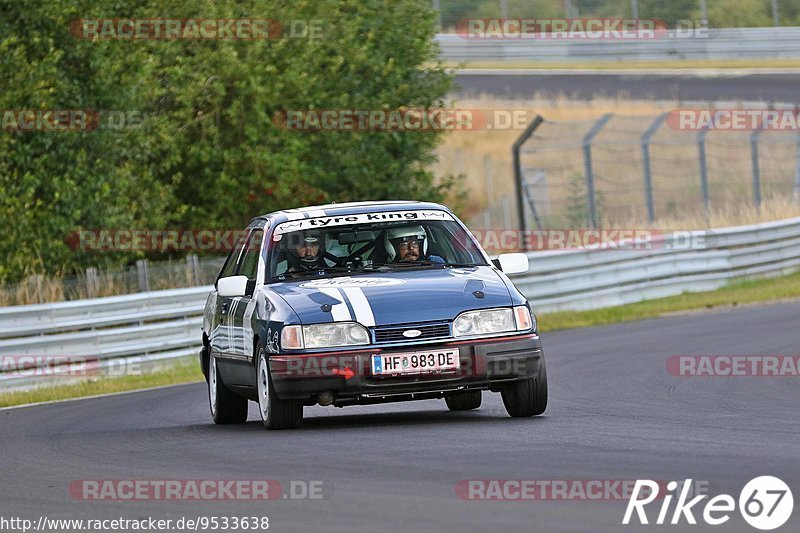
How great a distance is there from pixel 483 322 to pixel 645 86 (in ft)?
110

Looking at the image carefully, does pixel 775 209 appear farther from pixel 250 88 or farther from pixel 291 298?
pixel 291 298

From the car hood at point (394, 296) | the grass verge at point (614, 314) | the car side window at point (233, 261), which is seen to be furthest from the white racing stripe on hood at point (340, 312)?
the grass verge at point (614, 314)

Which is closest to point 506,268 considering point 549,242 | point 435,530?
point 435,530

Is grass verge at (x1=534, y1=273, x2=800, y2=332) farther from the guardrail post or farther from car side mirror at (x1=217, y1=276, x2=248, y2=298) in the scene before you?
car side mirror at (x1=217, y1=276, x2=248, y2=298)

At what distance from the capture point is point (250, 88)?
26.9 m

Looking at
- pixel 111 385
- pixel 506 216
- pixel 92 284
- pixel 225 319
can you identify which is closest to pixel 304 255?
pixel 225 319

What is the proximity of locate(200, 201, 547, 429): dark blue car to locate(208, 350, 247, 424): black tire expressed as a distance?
0.41m

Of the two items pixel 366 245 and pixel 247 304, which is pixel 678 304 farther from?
pixel 247 304

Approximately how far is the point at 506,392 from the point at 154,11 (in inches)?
688

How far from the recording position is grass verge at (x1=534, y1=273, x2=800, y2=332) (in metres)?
22.6

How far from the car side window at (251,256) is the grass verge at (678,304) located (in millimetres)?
10409

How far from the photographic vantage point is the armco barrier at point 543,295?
1809cm

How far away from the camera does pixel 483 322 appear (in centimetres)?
997

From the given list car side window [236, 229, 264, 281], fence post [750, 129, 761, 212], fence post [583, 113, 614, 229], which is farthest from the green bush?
car side window [236, 229, 264, 281]
